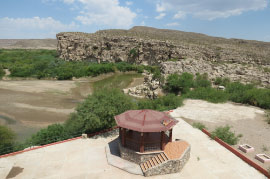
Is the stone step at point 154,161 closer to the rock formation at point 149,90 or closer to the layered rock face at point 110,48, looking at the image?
the rock formation at point 149,90

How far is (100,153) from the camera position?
12398 mm

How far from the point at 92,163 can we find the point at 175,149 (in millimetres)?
5510

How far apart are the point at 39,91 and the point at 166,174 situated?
31.5 metres

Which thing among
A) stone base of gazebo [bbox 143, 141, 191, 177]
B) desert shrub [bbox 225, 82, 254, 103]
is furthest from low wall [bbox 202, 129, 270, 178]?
desert shrub [bbox 225, 82, 254, 103]

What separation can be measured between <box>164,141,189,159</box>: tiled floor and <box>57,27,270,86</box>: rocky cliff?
2551cm

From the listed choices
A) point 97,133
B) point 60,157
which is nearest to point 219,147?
point 97,133

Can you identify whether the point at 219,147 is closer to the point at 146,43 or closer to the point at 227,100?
the point at 227,100

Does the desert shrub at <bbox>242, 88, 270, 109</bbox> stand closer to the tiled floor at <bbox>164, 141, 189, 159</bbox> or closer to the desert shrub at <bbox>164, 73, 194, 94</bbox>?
the desert shrub at <bbox>164, 73, 194, 94</bbox>

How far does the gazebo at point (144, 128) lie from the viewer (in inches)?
415

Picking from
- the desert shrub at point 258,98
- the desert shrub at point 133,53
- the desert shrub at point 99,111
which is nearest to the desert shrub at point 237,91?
the desert shrub at point 258,98

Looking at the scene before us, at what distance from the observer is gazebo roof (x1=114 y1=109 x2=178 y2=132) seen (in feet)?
34.3

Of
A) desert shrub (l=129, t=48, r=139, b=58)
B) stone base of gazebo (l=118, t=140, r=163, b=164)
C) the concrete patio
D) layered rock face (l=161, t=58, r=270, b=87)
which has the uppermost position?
desert shrub (l=129, t=48, r=139, b=58)

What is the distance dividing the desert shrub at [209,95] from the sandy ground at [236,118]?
39.9 inches

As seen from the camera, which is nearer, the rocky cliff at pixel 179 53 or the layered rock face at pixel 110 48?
the rocky cliff at pixel 179 53
